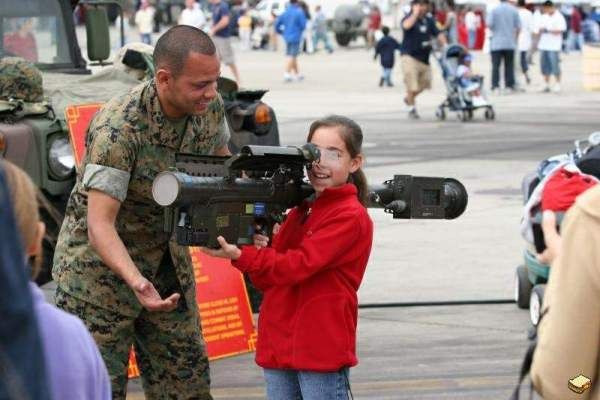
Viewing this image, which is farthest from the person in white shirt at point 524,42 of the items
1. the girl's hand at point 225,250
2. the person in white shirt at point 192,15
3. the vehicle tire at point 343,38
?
the girl's hand at point 225,250

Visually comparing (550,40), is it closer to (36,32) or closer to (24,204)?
(36,32)

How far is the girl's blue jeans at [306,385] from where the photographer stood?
15.4ft

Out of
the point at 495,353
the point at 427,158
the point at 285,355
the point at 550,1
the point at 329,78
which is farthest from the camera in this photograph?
the point at 329,78

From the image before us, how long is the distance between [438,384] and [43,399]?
16.8 ft

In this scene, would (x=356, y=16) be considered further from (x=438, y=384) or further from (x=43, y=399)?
(x=43, y=399)

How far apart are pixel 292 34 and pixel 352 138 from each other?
28563mm

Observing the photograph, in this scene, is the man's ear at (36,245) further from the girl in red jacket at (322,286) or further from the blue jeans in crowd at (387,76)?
the blue jeans in crowd at (387,76)

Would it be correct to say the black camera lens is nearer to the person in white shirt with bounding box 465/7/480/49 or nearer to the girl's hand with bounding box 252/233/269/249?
the girl's hand with bounding box 252/233/269/249

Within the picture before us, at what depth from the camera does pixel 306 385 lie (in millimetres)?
4699

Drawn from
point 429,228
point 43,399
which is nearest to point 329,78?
point 429,228

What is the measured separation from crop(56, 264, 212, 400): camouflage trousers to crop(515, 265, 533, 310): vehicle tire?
401 cm

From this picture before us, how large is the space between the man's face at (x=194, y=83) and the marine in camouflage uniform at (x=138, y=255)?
12 cm

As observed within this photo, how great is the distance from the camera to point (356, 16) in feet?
175

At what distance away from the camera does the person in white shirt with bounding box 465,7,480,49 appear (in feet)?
150
